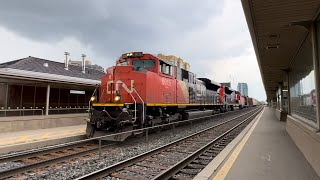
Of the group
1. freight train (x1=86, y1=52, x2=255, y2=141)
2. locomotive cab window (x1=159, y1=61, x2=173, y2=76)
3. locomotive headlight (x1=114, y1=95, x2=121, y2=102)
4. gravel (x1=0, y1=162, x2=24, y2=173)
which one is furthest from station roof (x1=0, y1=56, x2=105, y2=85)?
gravel (x1=0, y1=162, x2=24, y2=173)

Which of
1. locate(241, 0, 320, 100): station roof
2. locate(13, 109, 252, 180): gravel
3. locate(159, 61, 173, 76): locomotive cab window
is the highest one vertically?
locate(241, 0, 320, 100): station roof

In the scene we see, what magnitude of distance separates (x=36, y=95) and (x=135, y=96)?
9.16 meters

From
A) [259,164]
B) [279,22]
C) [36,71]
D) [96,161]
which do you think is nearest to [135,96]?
[96,161]

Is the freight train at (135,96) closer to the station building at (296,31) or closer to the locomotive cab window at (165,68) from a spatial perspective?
the locomotive cab window at (165,68)

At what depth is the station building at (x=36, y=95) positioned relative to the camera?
45.9 ft

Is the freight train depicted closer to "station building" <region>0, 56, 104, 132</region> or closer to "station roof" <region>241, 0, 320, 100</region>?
"station building" <region>0, 56, 104, 132</region>

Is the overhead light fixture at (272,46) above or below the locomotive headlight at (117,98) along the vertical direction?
above

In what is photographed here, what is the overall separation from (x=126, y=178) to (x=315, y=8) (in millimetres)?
5578

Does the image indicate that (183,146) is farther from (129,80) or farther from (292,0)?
(292,0)

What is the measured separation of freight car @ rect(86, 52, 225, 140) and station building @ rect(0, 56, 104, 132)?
14.1 ft

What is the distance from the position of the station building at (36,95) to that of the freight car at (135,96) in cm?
430

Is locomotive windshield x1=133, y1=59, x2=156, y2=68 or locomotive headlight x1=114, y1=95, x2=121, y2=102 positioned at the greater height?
locomotive windshield x1=133, y1=59, x2=156, y2=68

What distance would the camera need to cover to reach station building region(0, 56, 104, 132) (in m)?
14.0

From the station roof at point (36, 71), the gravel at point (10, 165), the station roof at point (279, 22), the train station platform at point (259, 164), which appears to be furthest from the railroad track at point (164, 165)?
the station roof at point (36, 71)
